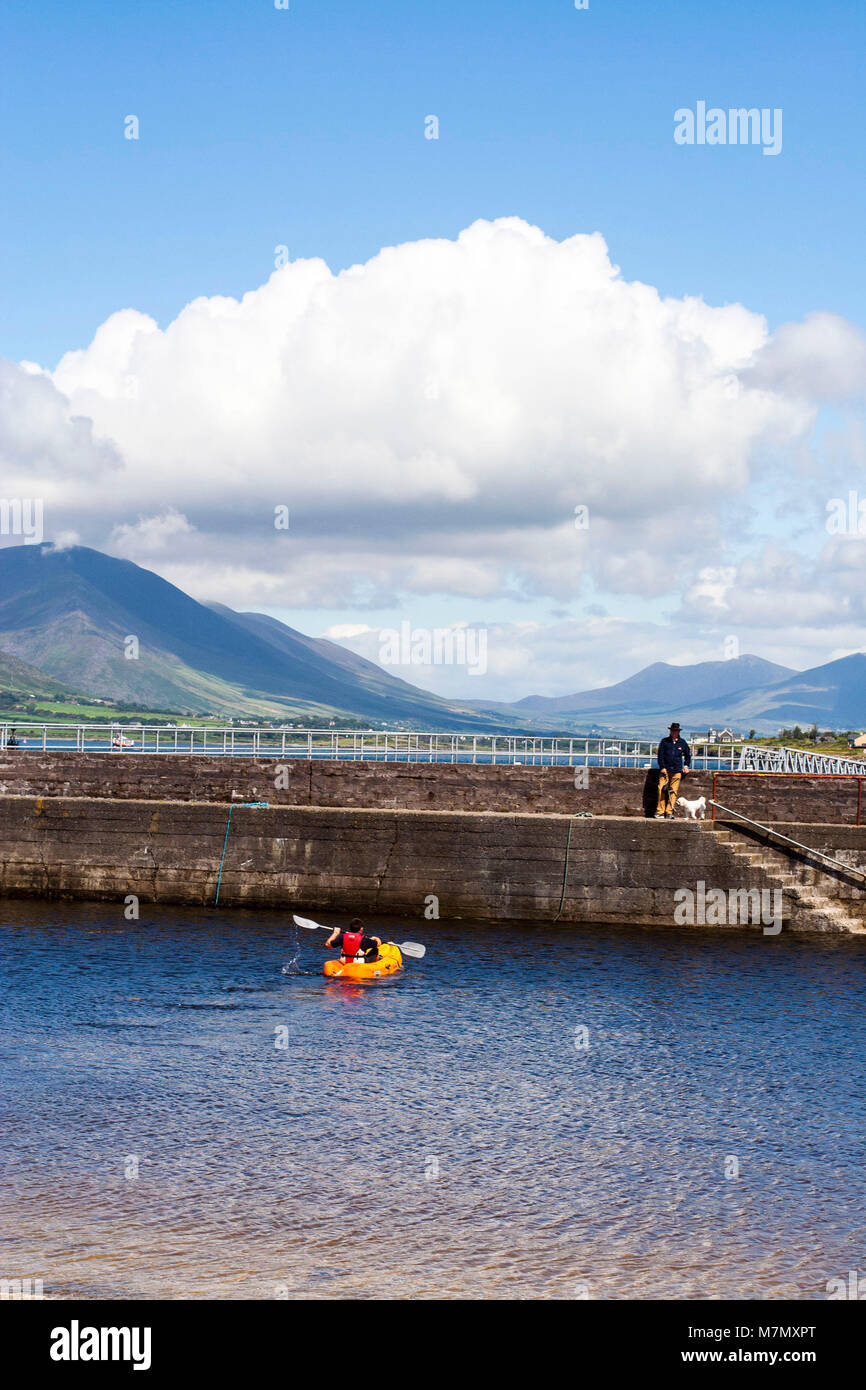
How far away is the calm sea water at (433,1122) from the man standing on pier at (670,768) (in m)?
5.52

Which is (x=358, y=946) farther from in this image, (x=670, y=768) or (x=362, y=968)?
(x=670, y=768)

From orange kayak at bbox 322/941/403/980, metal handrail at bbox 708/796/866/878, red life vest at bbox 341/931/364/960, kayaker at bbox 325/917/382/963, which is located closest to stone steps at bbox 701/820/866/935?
metal handrail at bbox 708/796/866/878

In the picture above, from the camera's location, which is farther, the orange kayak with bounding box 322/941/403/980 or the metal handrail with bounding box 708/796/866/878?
the metal handrail with bounding box 708/796/866/878

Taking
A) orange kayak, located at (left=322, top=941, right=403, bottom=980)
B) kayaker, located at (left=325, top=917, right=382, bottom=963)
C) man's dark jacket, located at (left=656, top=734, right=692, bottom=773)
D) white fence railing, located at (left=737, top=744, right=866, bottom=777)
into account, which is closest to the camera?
orange kayak, located at (left=322, top=941, right=403, bottom=980)

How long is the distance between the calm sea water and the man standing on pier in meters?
5.52

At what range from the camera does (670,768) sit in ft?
123

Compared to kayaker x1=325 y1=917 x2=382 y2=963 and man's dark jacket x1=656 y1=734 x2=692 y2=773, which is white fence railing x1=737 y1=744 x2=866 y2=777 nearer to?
man's dark jacket x1=656 y1=734 x2=692 y2=773

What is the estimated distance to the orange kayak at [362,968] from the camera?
103 feet

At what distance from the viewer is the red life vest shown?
3150 cm

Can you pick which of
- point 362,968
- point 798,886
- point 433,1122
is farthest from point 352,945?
point 798,886

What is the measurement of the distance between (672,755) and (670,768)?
0.45 m

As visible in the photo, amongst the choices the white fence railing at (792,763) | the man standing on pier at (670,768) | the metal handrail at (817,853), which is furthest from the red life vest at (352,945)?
the white fence railing at (792,763)
